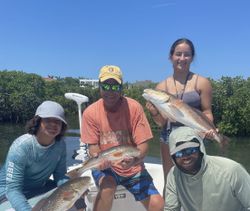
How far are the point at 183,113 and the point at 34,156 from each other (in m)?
1.76

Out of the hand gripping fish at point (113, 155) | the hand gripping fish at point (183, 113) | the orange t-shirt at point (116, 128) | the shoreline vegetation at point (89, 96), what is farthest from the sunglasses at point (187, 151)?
the shoreline vegetation at point (89, 96)

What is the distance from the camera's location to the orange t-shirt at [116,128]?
4.50 m

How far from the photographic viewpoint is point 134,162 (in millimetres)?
4273

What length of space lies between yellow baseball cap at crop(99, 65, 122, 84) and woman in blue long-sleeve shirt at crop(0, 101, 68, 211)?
0.60 m

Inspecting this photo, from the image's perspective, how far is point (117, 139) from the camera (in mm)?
4504

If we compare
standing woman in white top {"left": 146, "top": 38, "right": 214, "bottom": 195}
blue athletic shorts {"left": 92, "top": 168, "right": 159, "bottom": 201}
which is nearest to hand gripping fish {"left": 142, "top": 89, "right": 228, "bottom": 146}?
standing woman in white top {"left": 146, "top": 38, "right": 214, "bottom": 195}

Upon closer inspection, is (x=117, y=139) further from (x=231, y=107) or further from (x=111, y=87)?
(x=231, y=107)

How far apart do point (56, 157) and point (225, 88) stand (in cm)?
3671

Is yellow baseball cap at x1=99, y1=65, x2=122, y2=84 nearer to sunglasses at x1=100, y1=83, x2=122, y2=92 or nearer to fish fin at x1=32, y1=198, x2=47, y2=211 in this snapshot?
sunglasses at x1=100, y1=83, x2=122, y2=92

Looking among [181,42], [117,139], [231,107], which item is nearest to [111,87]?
[117,139]

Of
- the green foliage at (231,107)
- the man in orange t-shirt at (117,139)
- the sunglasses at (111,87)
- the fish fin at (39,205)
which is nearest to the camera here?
the fish fin at (39,205)

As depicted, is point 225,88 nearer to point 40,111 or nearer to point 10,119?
point 40,111

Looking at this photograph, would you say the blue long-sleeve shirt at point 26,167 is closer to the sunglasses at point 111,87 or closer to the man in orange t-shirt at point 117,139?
the man in orange t-shirt at point 117,139

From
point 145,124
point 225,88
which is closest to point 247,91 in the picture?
point 225,88
